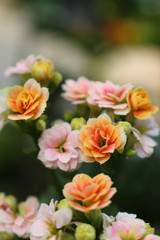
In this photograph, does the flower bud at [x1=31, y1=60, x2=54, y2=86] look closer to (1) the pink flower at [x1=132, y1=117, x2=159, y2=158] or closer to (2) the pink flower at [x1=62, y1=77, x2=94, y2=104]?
(2) the pink flower at [x1=62, y1=77, x2=94, y2=104]

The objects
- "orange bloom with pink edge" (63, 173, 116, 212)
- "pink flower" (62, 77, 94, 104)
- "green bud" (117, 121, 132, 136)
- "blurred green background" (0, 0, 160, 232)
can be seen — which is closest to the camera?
"orange bloom with pink edge" (63, 173, 116, 212)

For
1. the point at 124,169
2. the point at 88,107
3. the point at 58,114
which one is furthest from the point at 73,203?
the point at 58,114

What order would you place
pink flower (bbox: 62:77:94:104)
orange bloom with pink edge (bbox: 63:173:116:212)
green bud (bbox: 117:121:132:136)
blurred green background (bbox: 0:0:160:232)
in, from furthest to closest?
blurred green background (bbox: 0:0:160:232) < pink flower (bbox: 62:77:94:104) < green bud (bbox: 117:121:132:136) < orange bloom with pink edge (bbox: 63:173:116:212)

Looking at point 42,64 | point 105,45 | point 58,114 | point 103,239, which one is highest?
point 42,64

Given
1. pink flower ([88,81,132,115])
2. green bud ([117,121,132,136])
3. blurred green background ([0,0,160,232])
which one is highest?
pink flower ([88,81,132,115])

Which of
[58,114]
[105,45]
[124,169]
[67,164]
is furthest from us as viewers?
[105,45]

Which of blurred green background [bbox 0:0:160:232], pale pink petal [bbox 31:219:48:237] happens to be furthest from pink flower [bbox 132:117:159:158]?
blurred green background [bbox 0:0:160:232]

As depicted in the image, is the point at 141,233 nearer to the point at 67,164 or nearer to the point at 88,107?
the point at 67,164
